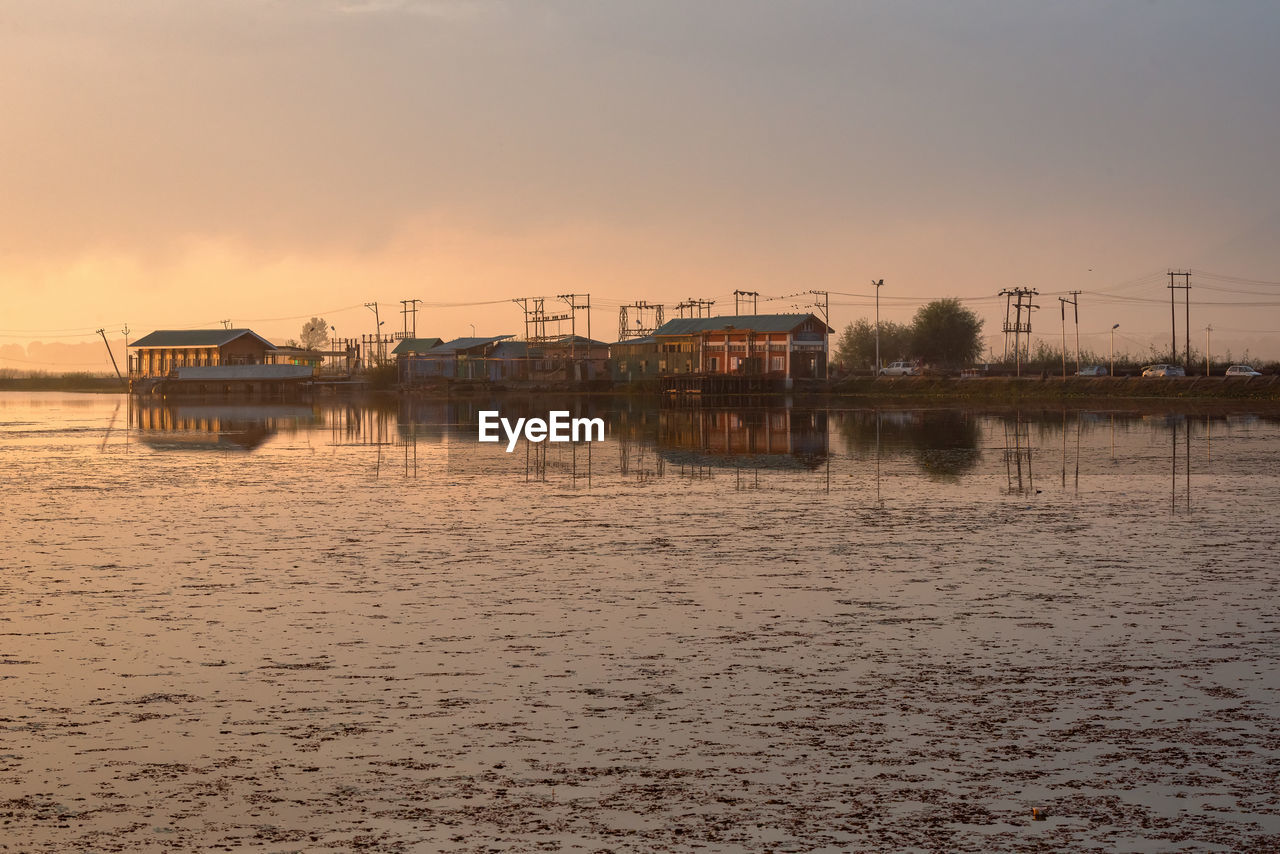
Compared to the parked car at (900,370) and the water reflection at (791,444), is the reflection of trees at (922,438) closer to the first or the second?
the water reflection at (791,444)

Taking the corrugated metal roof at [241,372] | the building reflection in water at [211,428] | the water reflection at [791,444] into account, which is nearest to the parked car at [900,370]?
the water reflection at [791,444]

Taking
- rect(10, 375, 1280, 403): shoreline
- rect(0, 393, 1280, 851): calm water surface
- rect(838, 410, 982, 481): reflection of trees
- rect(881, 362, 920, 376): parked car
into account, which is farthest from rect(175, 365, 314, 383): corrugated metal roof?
rect(0, 393, 1280, 851): calm water surface

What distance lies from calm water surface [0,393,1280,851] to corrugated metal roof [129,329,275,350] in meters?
98.9

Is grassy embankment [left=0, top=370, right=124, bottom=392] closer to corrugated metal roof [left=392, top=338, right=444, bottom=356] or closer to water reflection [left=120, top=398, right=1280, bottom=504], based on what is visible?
corrugated metal roof [left=392, top=338, right=444, bottom=356]

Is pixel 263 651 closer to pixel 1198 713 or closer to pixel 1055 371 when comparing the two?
pixel 1198 713

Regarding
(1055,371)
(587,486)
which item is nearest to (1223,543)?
(587,486)

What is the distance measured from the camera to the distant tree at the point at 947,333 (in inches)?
5143

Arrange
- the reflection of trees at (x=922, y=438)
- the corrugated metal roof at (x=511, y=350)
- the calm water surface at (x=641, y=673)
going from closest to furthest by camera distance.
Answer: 1. the calm water surface at (x=641, y=673)
2. the reflection of trees at (x=922, y=438)
3. the corrugated metal roof at (x=511, y=350)

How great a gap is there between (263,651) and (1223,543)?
1189 centimetres

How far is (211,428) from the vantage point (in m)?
49.0

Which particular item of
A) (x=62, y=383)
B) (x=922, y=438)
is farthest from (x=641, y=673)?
(x=62, y=383)

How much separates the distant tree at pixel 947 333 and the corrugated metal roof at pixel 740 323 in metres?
29.8

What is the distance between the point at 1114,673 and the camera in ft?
29.5

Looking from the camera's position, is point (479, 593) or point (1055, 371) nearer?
point (479, 593)
